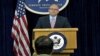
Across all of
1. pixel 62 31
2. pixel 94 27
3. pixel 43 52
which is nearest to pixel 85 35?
pixel 94 27

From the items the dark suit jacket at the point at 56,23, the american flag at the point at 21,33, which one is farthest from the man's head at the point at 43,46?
the american flag at the point at 21,33

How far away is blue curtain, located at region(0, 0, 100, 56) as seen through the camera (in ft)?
24.8

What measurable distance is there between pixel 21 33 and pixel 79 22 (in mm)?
1478

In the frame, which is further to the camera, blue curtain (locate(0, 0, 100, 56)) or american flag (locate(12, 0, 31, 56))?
blue curtain (locate(0, 0, 100, 56))

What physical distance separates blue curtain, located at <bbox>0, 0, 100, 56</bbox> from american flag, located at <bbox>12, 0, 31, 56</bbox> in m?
0.74

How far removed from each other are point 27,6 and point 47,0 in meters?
0.45

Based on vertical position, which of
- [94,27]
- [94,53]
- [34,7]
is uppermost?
[34,7]

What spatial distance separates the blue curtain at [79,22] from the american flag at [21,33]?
74 centimetres

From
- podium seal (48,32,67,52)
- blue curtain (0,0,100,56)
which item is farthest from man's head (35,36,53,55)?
blue curtain (0,0,100,56)

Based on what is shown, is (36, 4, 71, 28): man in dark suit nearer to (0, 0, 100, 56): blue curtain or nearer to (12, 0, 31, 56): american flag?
(12, 0, 31, 56): american flag

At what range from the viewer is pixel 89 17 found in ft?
25.0

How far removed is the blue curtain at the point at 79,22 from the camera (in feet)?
24.8

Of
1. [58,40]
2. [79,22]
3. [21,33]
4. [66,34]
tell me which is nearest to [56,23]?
[66,34]

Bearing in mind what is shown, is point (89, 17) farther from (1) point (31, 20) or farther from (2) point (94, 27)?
(1) point (31, 20)
